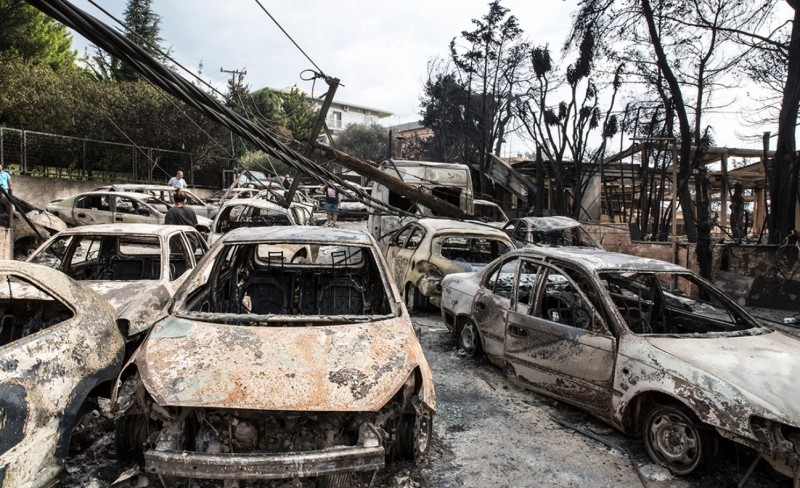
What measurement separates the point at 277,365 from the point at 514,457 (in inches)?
77.2

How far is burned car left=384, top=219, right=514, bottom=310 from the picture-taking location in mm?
7695

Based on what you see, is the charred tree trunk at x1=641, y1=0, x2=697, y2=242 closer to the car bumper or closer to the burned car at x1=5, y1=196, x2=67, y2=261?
the car bumper

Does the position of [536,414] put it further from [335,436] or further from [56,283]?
[56,283]

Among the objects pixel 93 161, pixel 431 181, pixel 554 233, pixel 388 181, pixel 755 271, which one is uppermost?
pixel 93 161

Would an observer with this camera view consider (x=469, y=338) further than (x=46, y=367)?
Yes

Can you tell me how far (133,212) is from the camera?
42.5ft

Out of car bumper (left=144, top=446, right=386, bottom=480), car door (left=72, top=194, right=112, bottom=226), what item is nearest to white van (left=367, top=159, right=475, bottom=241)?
car door (left=72, top=194, right=112, bottom=226)

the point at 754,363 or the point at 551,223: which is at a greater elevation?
the point at 551,223

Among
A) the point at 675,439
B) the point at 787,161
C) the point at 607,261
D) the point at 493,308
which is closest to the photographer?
the point at 675,439

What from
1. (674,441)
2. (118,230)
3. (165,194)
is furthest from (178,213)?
(674,441)

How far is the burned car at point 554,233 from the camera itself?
11258mm

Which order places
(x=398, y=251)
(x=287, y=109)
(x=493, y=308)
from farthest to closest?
(x=287, y=109) < (x=398, y=251) < (x=493, y=308)

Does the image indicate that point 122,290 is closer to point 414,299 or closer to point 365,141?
point 414,299

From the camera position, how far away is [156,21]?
37250 millimetres
